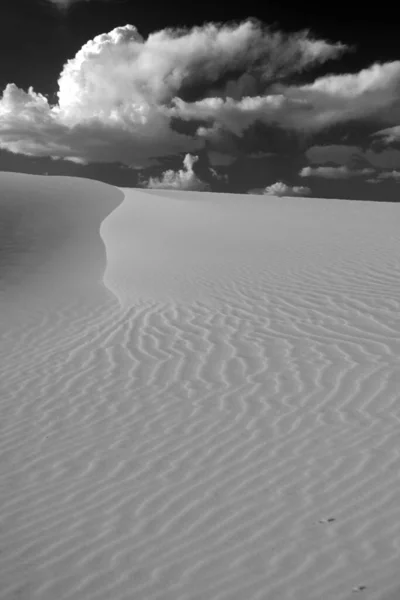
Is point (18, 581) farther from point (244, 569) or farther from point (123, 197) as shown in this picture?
point (123, 197)

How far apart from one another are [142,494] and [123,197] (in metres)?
28.0

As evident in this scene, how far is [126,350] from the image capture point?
7488 millimetres

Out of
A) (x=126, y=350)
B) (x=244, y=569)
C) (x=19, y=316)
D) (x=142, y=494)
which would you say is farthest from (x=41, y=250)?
(x=244, y=569)

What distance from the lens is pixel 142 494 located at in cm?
418

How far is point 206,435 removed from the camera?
16.3 ft

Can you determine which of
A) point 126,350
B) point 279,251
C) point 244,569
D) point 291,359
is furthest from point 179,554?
point 279,251

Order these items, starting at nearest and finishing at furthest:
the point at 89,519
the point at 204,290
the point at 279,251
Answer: the point at 89,519
the point at 204,290
the point at 279,251

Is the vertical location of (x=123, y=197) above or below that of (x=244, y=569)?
above

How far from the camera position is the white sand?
3.37 m

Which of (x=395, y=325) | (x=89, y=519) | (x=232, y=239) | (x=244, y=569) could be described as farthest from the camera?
(x=232, y=239)

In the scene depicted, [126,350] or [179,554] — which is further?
[126,350]

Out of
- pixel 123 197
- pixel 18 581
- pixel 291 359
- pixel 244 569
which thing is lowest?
pixel 18 581

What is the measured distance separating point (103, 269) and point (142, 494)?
1022 centimetres

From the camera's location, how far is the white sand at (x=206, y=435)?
3.37m
